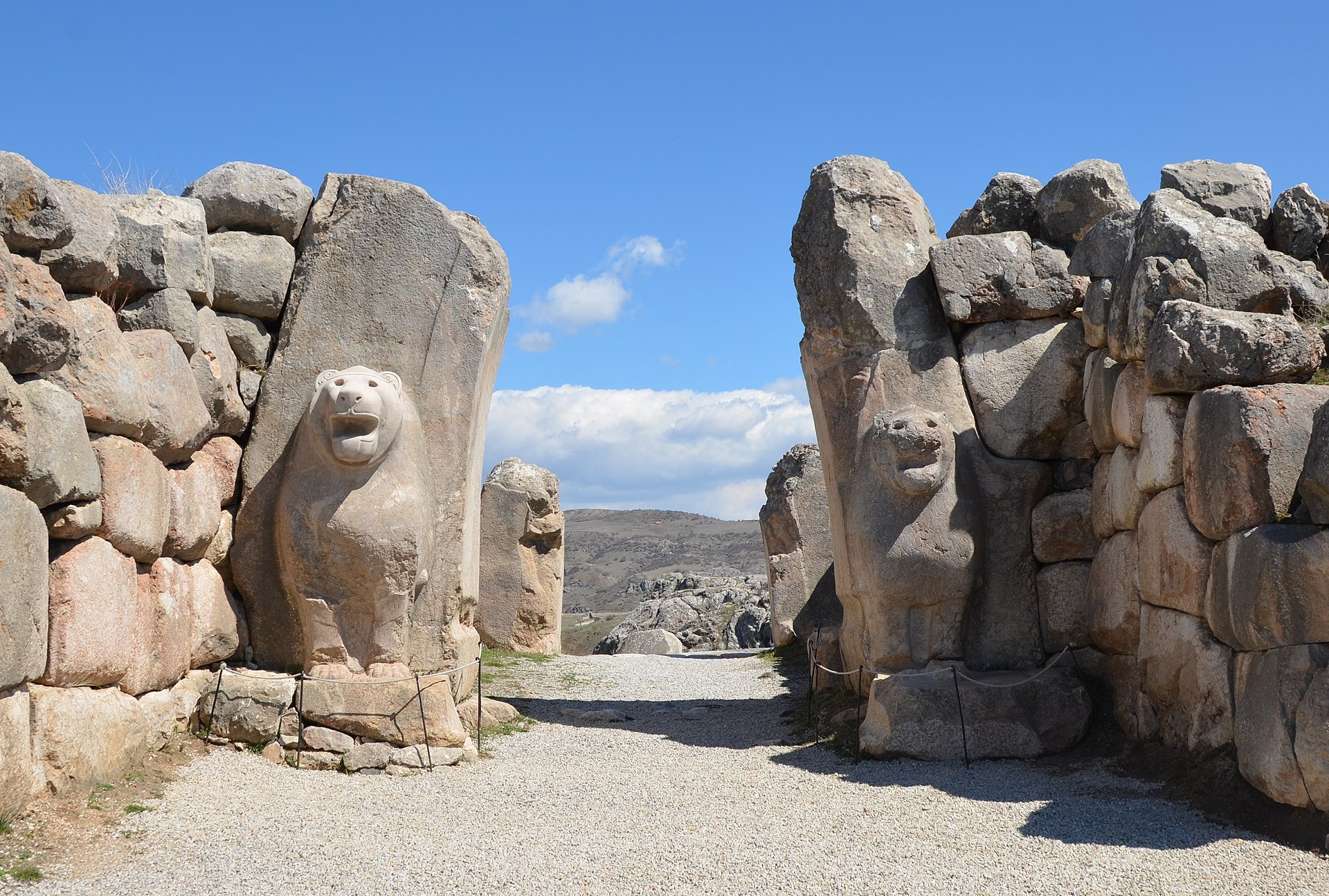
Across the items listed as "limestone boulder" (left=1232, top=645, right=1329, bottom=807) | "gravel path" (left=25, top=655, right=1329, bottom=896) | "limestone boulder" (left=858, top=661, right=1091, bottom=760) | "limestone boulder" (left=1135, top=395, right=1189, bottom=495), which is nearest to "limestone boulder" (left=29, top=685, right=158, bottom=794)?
"gravel path" (left=25, top=655, right=1329, bottom=896)

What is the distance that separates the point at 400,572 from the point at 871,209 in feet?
11.8

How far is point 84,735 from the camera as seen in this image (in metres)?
5.03

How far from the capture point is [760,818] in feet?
17.9

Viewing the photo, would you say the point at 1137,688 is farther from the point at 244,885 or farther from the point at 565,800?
the point at 244,885

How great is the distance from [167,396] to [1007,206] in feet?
16.9

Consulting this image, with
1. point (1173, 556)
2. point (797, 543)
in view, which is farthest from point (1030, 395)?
point (797, 543)

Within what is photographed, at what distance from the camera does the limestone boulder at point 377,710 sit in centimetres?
636

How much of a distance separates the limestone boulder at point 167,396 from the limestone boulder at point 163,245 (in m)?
0.30

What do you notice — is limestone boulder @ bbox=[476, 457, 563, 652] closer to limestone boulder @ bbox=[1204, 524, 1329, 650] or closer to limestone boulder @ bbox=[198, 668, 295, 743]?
limestone boulder @ bbox=[198, 668, 295, 743]

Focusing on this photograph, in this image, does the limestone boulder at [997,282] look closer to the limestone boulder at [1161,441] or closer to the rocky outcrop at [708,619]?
the limestone boulder at [1161,441]

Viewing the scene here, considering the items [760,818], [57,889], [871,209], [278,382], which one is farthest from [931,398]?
[57,889]

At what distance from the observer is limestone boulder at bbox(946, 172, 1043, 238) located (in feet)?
25.3

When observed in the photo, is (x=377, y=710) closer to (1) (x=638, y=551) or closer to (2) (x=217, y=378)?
(2) (x=217, y=378)

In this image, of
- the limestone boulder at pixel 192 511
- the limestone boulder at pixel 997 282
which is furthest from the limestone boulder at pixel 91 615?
the limestone boulder at pixel 997 282
